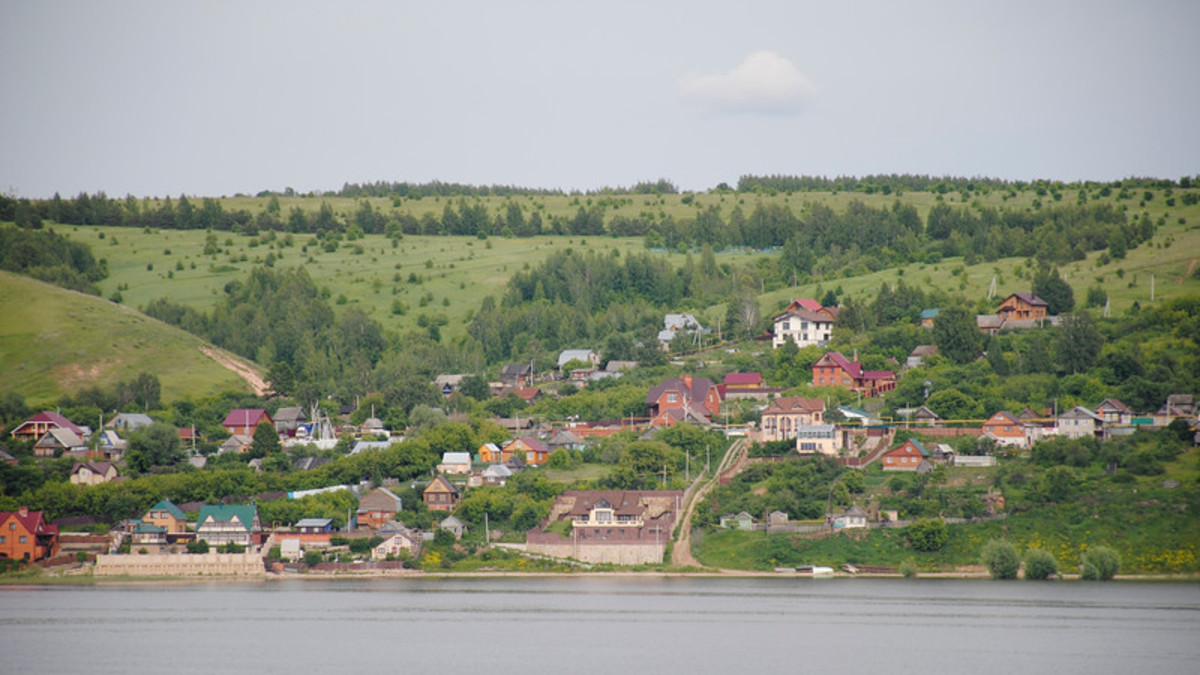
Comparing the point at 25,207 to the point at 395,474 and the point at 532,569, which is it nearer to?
the point at 395,474

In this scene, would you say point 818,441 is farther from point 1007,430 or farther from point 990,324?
point 990,324

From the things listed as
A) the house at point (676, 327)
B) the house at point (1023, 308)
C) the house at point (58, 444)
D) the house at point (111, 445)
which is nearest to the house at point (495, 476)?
the house at point (111, 445)

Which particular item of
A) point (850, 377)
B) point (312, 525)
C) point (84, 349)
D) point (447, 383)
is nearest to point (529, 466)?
point (312, 525)

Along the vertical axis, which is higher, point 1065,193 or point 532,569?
point 1065,193

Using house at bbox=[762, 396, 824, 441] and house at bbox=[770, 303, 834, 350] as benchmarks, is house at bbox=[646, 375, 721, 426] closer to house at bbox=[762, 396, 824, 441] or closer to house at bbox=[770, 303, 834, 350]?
house at bbox=[762, 396, 824, 441]

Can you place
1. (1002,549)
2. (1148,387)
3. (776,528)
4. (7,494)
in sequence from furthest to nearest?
1. (1148,387)
2. (7,494)
3. (776,528)
4. (1002,549)

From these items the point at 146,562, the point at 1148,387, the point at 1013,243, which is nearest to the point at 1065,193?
the point at 1013,243

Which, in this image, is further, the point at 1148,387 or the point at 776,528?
the point at 1148,387
